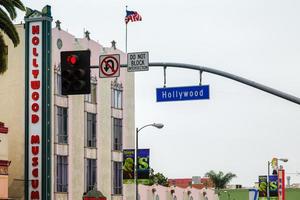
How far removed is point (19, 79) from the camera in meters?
57.6

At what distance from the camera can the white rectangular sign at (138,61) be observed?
24266 mm

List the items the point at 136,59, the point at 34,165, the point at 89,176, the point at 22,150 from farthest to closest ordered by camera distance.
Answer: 1. the point at 89,176
2. the point at 22,150
3. the point at 34,165
4. the point at 136,59

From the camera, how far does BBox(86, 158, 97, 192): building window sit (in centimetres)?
6494

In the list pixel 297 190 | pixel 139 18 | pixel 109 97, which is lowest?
pixel 297 190

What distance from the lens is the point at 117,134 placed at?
69.6 m

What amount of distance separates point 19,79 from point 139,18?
10.1 metres

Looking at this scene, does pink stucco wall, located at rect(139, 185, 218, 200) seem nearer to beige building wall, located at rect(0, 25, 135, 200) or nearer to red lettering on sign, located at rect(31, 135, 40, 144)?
beige building wall, located at rect(0, 25, 135, 200)

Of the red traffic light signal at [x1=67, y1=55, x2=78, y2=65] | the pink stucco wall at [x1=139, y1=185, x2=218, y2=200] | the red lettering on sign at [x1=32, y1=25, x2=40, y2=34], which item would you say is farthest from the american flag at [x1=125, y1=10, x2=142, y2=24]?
the red traffic light signal at [x1=67, y1=55, x2=78, y2=65]

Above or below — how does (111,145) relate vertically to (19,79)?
below

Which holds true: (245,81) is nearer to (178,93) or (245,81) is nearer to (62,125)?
(178,93)

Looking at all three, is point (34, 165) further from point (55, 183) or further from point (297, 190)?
point (297, 190)

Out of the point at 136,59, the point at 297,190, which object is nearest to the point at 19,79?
the point at 136,59

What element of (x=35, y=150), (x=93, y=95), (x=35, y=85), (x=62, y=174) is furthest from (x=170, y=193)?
(x=35, y=85)

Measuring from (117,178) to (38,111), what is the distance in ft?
59.8
